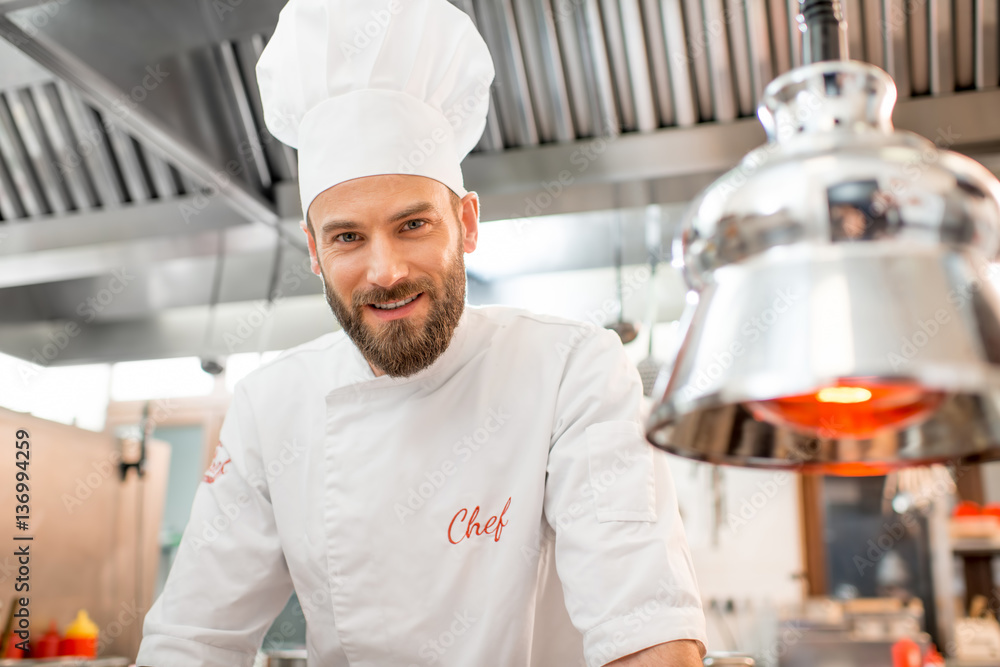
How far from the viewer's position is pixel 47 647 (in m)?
2.65

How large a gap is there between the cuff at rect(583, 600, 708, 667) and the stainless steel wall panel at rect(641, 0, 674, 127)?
1114 millimetres

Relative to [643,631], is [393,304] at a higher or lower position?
higher

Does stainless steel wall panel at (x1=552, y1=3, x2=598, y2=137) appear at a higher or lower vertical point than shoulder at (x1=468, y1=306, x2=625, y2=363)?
higher

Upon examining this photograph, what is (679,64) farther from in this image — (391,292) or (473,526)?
(473,526)

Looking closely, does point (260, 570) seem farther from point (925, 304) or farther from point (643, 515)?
point (925, 304)

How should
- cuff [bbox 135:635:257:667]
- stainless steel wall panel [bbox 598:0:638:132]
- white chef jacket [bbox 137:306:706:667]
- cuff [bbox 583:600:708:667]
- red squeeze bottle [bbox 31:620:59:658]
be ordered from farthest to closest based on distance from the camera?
red squeeze bottle [bbox 31:620:59:658] → stainless steel wall panel [bbox 598:0:638:132] → cuff [bbox 135:635:257:667] → white chef jacket [bbox 137:306:706:667] → cuff [bbox 583:600:708:667]

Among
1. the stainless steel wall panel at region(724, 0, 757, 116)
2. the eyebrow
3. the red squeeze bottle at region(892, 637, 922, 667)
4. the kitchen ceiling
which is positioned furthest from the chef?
the red squeeze bottle at region(892, 637, 922, 667)

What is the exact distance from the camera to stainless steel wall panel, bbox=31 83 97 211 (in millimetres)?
1960

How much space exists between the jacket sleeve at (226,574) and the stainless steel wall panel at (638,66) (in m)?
0.98

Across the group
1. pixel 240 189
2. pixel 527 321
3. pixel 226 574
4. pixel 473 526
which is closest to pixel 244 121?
pixel 240 189

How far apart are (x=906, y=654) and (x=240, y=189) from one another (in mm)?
2757

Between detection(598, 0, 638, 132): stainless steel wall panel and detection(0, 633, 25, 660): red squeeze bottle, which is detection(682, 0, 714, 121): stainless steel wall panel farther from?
detection(0, 633, 25, 660): red squeeze bottle

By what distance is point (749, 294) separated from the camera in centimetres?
44

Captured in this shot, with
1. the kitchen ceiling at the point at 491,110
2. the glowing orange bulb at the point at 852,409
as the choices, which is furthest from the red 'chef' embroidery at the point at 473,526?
the kitchen ceiling at the point at 491,110
